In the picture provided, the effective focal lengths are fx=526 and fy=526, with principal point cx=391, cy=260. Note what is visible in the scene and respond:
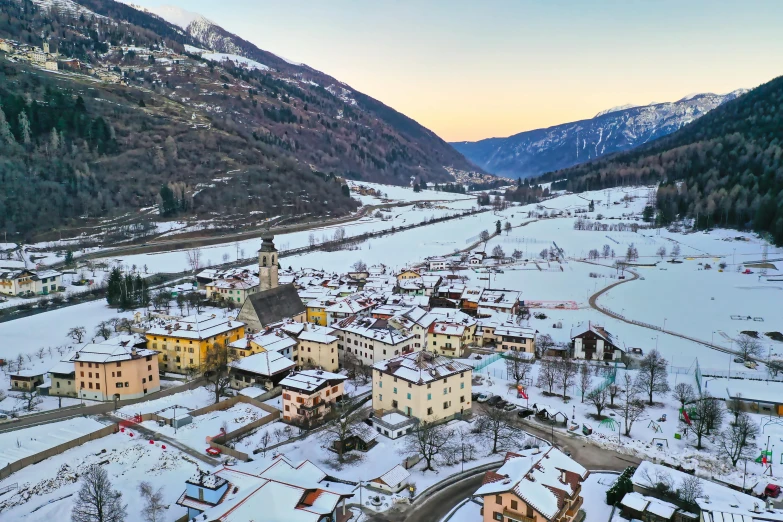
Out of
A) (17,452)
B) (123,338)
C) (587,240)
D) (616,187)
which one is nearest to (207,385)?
(123,338)

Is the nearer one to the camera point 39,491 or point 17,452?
point 39,491

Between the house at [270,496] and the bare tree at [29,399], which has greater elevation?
the house at [270,496]

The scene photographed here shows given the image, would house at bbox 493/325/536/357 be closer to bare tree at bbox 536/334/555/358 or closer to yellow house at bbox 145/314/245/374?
bare tree at bbox 536/334/555/358

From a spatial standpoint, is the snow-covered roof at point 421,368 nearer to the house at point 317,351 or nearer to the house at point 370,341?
the house at point 370,341

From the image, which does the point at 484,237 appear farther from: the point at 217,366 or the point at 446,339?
the point at 217,366

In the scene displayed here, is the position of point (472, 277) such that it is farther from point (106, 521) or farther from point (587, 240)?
point (106, 521)

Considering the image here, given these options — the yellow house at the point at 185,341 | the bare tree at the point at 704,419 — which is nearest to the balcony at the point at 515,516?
the bare tree at the point at 704,419

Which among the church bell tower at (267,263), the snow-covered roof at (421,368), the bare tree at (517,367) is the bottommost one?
the bare tree at (517,367)
